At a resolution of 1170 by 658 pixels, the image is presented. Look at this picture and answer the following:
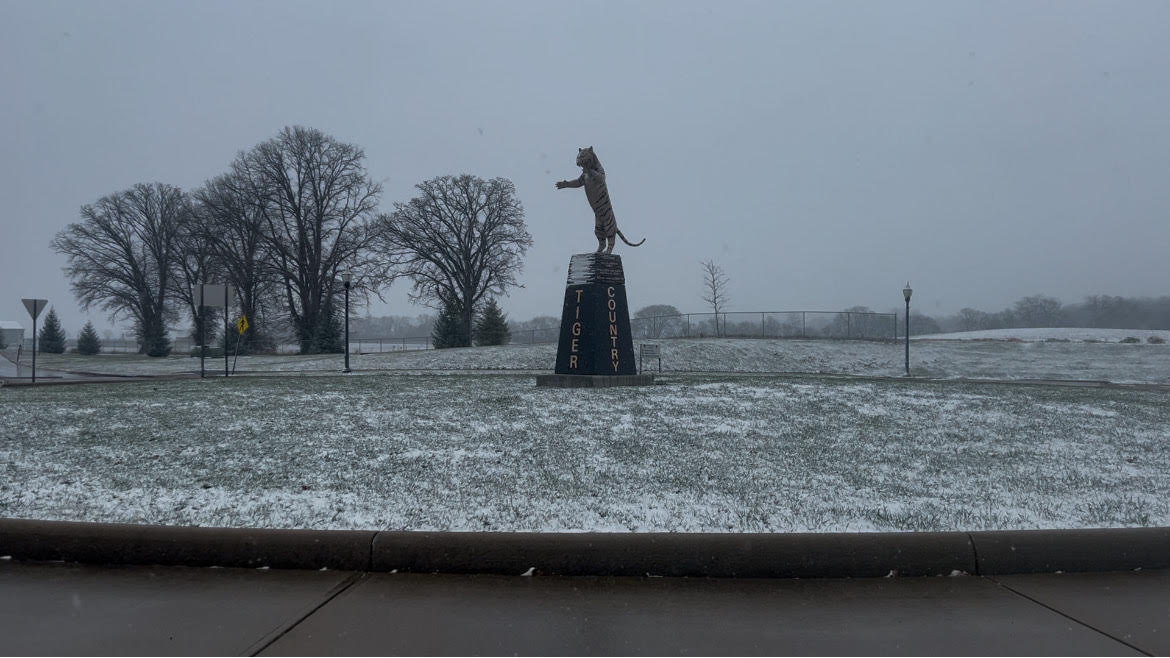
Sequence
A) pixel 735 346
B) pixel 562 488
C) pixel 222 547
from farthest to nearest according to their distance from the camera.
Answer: pixel 735 346
pixel 562 488
pixel 222 547

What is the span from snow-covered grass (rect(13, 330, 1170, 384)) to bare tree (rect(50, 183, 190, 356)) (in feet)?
52.9

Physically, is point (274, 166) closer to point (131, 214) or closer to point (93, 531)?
point (131, 214)

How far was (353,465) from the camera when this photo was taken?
22.7 feet

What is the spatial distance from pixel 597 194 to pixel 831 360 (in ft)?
73.6

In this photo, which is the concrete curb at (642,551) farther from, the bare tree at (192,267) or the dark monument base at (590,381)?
the bare tree at (192,267)

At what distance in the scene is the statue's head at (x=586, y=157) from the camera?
Result: 18000mm

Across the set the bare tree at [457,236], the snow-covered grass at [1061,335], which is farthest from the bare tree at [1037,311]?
the bare tree at [457,236]

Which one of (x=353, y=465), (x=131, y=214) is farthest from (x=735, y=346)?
(x=131, y=214)

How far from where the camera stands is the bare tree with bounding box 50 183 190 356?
2018 inches

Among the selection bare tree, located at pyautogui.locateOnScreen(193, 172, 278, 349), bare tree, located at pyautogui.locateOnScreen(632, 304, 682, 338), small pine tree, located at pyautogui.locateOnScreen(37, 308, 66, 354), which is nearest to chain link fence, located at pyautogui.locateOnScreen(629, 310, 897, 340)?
bare tree, located at pyautogui.locateOnScreen(632, 304, 682, 338)

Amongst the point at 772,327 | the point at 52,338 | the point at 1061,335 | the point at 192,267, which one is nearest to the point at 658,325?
the point at 772,327

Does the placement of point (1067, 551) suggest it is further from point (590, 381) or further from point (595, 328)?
point (595, 328)

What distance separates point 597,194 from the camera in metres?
18.3

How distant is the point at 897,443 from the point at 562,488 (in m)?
4.35
